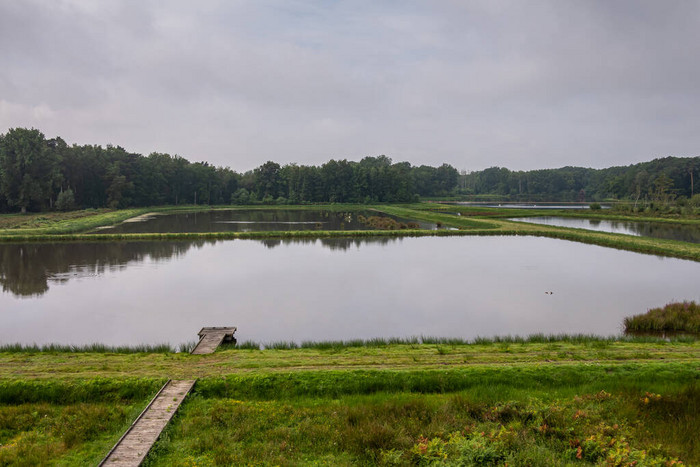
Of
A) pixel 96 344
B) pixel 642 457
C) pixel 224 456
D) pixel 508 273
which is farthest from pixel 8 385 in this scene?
pixel 508 273

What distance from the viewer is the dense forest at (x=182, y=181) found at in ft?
248

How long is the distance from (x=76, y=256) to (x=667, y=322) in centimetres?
3569

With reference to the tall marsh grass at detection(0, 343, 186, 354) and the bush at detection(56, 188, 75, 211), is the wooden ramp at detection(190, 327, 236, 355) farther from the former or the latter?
the bush at detection(56, 188, 75, 211)

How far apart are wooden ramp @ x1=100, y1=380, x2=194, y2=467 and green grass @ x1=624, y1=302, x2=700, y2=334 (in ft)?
51.2

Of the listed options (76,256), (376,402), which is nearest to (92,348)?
(376,402)

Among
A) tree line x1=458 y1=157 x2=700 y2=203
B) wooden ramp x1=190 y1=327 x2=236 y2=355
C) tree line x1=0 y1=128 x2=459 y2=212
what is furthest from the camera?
tree line x1=458 y1=157 x2=700 y2=203

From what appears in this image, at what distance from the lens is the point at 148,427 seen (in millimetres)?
8430

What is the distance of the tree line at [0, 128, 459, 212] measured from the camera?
246ft

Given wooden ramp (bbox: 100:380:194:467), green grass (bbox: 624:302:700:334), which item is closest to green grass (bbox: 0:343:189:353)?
wooden ramp (bbox: 100:380:194:467)

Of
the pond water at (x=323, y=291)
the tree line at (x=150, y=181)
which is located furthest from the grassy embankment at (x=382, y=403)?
the tree line at (x=150, y=181)

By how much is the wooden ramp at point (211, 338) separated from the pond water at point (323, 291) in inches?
33.0

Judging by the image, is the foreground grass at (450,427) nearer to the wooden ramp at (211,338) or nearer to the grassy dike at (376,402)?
the grassy dike at (376,402)

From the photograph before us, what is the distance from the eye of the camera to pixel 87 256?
32.0 m

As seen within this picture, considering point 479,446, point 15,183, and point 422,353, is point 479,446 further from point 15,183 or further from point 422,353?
point 15,183
